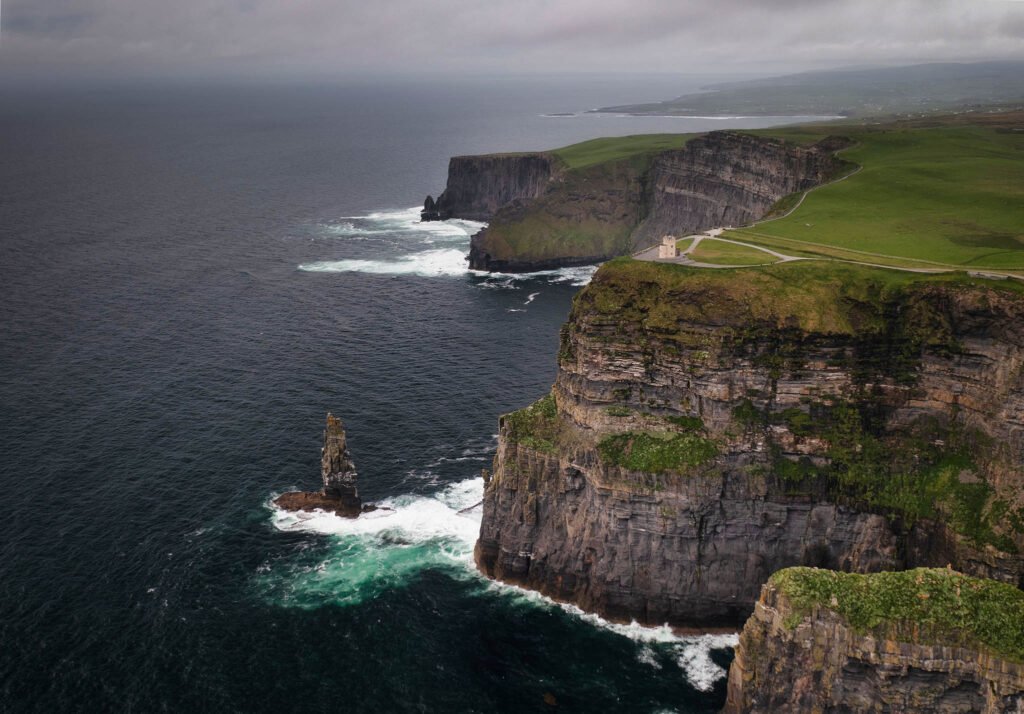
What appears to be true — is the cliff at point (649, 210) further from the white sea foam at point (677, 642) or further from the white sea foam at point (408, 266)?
the white sea foam at point (677, 642)

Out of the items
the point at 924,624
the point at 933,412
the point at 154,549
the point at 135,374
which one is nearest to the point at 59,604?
the point at 154,549

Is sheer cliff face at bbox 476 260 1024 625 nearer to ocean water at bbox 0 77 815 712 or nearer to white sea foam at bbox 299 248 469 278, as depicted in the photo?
ocean water at bbox 0 77 815 712

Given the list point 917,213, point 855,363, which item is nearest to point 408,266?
point 917,213

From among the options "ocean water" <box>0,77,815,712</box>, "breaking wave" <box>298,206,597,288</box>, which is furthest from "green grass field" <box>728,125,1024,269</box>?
"breaking wave" <box>298,206,597,288</box>

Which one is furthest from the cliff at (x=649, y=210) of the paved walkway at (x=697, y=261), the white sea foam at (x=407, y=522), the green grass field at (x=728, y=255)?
the white sea foam at (x=407, y=522)

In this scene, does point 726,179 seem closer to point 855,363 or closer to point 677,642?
point 855,363
